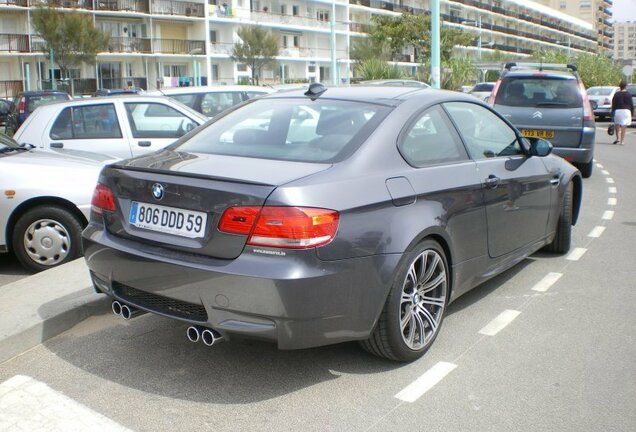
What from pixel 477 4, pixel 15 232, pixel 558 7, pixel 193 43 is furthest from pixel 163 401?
pixel 558 7

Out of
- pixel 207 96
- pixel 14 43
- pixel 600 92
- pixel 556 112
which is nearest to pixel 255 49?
pixel 14 43

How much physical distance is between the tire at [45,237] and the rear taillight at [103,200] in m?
2.32

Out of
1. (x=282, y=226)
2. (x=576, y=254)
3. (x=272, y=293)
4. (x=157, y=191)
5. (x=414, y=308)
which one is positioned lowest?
(x=576, y=254)

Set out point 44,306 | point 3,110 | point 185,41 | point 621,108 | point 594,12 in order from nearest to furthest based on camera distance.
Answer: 1. point 44,306
2. point 621,108
3. point 3,110
4. point 185,41
5. point 594,12

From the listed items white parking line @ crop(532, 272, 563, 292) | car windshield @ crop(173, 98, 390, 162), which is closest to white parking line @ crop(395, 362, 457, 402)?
car windshield @ crop(173, 98, 390, 162)

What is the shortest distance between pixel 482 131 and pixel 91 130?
5.91 meters

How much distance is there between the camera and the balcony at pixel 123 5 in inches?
2032

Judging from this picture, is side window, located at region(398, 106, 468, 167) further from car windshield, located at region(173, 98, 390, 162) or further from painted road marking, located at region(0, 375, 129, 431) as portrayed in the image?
painted road marking, located at region(0, 375, 129, 431)

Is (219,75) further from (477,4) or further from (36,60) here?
(477,4)

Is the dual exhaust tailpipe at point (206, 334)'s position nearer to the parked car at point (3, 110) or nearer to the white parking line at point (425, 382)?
the white parking line at point (425, 382)

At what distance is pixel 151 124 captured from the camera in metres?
9.87

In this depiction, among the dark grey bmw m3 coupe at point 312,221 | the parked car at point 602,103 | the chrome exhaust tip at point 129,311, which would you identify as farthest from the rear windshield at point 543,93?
the parked car at point 602,103

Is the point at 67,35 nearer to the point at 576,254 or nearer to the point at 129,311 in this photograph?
the point at 576,254

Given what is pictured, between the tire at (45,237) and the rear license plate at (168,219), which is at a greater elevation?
the rear license plate at (168,219)
